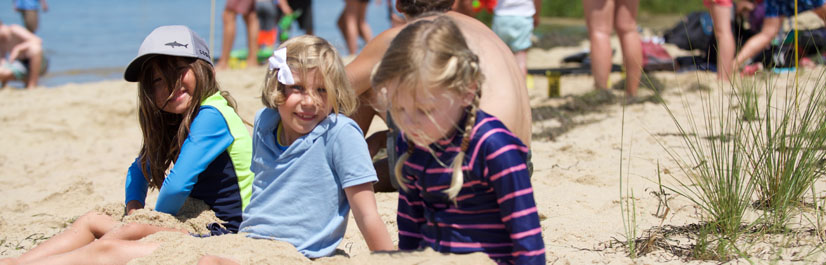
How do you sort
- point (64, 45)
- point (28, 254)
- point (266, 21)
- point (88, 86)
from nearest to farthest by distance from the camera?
point (28, 254) → point (88, 86) → point (266, 21) → point (64, 45)

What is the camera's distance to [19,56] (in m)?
8.26

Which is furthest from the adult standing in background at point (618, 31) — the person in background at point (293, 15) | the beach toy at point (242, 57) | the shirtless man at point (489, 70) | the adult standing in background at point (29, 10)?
the adult standing in background at point (29, 10)

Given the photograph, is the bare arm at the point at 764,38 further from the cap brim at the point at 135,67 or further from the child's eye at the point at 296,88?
the cap brim at the point at 135,67

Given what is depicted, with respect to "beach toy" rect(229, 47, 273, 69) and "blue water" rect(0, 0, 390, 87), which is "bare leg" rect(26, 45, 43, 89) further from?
"beach toy" rect(229, 47, 273, 69)

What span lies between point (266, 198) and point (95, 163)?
111 inches

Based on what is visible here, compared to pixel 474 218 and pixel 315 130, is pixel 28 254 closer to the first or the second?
pixel 315 130

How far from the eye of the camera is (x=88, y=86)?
24.4ft

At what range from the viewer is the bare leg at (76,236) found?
258 cm

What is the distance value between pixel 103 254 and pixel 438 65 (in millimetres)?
1330

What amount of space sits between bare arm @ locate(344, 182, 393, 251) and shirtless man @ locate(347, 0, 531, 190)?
0.25 meters

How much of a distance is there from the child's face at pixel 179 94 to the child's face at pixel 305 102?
0.57m

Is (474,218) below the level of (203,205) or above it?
above

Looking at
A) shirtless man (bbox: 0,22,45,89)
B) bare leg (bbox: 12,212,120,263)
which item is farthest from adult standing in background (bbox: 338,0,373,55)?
bare leg (bbox: 12,212,120,263)

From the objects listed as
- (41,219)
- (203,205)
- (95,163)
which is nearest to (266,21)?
(95,163)
